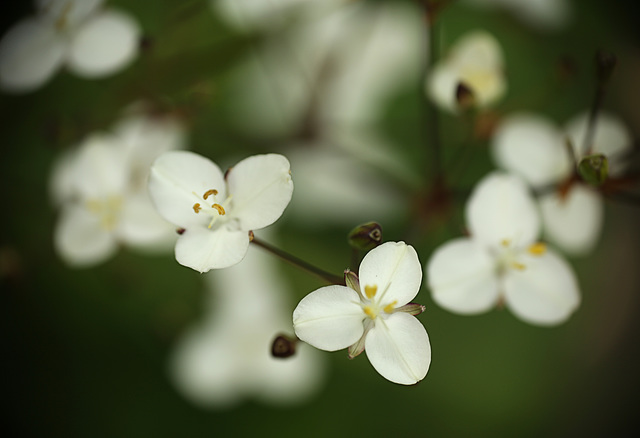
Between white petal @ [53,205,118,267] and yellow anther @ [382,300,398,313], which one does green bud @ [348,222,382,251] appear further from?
white petal @ [53,205,118,267]

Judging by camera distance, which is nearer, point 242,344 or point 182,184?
point 182,184

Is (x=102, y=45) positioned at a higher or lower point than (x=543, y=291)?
higher

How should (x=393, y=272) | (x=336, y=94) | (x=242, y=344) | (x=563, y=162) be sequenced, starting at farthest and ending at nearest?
(x=336, y=94) → (x=242, y=344) → (x=563, y=162) → (x=393, y=272)

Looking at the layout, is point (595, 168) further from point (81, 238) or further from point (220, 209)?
point (81, 238)

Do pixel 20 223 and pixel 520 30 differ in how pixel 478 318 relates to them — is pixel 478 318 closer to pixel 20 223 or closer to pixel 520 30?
pixel 520 30

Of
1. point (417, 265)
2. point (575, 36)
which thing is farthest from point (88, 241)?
point (575, 36)

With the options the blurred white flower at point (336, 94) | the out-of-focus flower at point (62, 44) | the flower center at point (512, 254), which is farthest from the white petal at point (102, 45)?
the flower center at point (512, 254)

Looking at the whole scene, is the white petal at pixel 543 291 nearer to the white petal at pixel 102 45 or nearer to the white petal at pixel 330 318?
the white petal at pixel 330 318

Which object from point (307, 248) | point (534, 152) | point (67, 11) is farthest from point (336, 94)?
point (67, 11)
